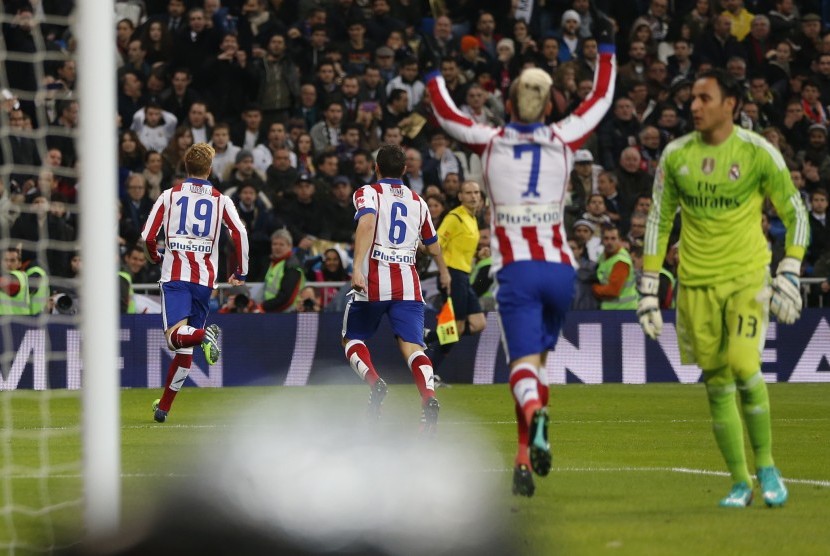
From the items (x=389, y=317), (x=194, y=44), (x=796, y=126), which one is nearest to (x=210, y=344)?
(x=389, y=317)

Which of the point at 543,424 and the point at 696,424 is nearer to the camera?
the point at 543,424

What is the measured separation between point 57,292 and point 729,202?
1118cm

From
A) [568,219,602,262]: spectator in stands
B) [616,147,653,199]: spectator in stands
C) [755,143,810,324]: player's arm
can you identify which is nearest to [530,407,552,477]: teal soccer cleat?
[755,143,810,324]: player's arm

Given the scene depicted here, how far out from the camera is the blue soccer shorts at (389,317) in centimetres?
1222

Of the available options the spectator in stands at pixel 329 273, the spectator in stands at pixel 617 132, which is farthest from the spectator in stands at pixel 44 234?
the spectator in stands at pixel 617 132

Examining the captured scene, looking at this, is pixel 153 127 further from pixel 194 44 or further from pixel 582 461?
pixel 582 461

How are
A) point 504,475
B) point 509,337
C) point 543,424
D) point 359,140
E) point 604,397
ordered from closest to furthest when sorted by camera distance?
point 543,424 < point 509,337 < point 504,475 < point 604,397 < point 359,140

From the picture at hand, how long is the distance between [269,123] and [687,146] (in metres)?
13.2

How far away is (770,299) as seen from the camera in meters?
8.14

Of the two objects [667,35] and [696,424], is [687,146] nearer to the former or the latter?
[696,424]

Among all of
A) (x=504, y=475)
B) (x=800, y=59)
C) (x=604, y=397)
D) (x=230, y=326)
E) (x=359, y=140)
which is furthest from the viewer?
(x=800, y=59)

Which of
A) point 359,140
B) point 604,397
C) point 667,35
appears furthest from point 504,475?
point 667,35

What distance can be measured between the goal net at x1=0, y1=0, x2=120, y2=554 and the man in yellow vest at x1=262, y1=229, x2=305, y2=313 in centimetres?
228

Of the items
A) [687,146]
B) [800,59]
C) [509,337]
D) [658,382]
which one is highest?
[800,59]
